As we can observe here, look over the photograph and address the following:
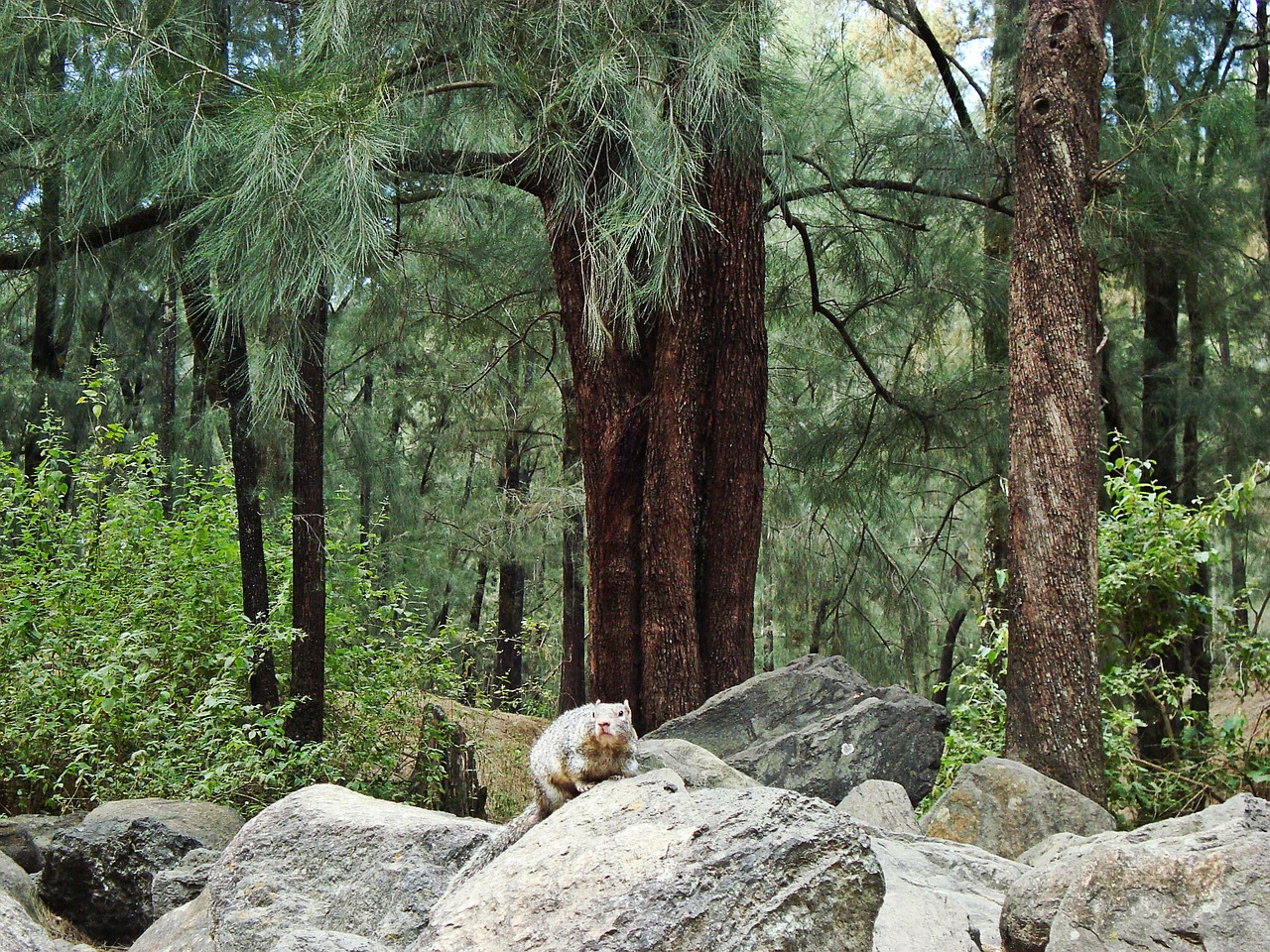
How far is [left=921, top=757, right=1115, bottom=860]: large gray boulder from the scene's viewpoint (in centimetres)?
421

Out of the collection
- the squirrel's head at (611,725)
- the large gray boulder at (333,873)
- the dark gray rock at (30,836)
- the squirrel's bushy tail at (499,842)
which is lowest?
the dark gray rock at (30,836)

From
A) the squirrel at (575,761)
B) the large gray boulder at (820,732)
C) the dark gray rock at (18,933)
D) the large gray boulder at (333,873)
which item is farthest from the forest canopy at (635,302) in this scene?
the dark gray rock at (18,933)

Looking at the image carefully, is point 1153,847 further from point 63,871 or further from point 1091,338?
point 63,871

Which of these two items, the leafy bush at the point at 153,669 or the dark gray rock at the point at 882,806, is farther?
the leafy bush at the point at 153,669

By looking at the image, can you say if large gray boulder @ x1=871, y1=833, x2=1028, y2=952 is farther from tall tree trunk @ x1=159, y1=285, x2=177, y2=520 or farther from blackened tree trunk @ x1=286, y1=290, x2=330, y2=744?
tall tree trunk @ x1=159, y1=285, x2=177, y2=520

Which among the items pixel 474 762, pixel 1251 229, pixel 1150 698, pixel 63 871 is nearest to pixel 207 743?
pixel 63 871

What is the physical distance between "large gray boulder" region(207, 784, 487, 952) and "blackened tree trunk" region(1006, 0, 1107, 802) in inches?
109

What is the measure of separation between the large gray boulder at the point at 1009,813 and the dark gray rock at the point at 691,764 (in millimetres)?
778

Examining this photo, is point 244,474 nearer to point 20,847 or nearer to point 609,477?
point 609,477

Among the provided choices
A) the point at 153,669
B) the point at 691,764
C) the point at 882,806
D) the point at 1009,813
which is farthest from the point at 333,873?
the point at 153,669

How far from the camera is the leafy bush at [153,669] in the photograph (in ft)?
18.6

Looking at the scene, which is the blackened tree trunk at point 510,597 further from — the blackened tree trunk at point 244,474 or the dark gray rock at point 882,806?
the dark gray rock at point 882,806

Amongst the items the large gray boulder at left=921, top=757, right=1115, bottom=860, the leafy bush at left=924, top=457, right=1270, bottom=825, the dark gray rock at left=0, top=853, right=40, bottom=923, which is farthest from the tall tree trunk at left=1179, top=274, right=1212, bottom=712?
the dark gray rock at left=0, top=853, right=40, bottom=923

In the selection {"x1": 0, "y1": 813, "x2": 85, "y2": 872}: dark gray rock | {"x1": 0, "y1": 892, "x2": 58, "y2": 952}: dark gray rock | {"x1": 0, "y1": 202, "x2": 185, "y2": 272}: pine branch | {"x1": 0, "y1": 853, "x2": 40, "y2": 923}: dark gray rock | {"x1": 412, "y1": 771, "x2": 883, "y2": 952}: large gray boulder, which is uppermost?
{"x1": 0, "y1": 202, "x2": 185, "y2": 272}: pine branch
